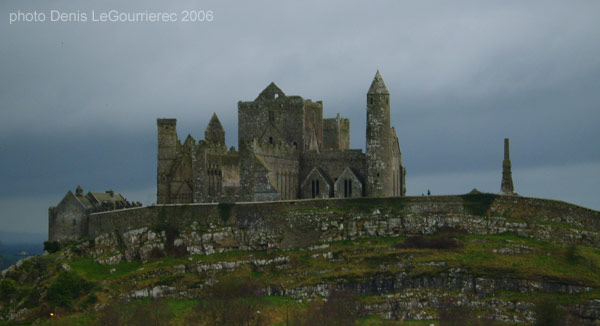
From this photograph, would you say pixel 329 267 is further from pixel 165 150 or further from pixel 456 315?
pixel 165 150

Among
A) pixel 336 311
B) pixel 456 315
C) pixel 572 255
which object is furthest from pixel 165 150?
pixel 572 255

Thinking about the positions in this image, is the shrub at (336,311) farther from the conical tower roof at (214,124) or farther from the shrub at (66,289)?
the conical tower roof at (214,124)

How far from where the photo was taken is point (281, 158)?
105 metres

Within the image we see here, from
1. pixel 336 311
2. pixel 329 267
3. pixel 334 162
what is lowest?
pixel 336 311

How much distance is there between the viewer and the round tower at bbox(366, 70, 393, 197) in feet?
326

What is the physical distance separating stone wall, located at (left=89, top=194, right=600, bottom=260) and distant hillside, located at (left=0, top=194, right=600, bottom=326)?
3.9 inches

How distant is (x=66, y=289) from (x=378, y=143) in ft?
101

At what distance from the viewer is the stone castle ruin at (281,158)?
10000 cm

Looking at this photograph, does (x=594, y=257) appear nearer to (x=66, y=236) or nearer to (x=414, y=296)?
(x=414, y=296)

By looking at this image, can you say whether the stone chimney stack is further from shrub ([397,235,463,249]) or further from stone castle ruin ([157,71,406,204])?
shrub ([397,235,463,249])

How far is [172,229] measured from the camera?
301 ft

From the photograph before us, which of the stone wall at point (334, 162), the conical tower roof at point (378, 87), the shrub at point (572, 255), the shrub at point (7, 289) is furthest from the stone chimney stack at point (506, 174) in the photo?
the shrub at point (7, 289)

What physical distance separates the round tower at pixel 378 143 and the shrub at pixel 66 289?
2748cm

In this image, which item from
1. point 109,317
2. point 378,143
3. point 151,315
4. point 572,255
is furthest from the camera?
point 378,143
